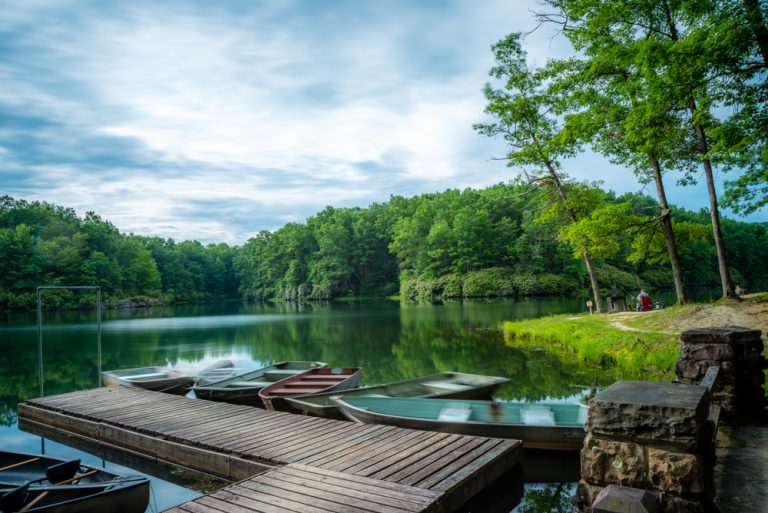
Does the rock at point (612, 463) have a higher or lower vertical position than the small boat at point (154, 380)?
higher

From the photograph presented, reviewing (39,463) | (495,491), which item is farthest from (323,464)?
(39,463)

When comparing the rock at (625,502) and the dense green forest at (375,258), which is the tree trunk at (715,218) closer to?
the rock at (625,502)

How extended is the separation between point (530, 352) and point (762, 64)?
10.5 metres

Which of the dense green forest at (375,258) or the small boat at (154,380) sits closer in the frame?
the small boat at (154,380)

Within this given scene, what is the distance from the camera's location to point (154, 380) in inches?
482

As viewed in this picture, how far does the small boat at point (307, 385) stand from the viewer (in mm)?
10164

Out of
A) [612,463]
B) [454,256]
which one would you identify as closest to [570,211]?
[612,463]

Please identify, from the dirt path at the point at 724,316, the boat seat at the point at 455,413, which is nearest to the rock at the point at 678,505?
the boat seat at the point at 455,413

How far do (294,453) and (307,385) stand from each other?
209 inches

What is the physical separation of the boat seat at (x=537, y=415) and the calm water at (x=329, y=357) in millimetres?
509

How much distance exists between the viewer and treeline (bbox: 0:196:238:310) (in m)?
57.3

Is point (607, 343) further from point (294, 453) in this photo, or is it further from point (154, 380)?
point (154, 380)

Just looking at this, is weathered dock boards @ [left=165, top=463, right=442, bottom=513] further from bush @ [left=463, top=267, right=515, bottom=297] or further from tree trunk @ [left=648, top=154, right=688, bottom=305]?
bush @ [left=463, top=267, right=515, bottom=297]

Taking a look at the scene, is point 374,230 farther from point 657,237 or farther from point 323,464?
point 323,464
